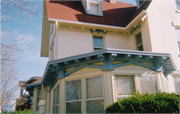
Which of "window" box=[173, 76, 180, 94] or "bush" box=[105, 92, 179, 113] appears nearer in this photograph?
"bush" box=[105, 92, 179, 113]

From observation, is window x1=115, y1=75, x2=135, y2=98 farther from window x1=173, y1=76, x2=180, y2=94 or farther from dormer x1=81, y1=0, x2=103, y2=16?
dormer x1=81, y1=0, x2=103, y2=16

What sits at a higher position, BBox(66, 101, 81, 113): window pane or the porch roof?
the porch roof

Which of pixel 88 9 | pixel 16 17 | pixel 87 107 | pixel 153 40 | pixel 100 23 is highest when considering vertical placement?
pixel 88 9

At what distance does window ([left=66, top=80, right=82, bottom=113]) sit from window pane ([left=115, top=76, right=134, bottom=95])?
1561mm

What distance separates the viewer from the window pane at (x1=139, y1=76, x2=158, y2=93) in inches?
302

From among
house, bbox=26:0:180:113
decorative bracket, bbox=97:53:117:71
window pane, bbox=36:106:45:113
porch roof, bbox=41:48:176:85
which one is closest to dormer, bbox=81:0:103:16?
house, bbox=26:0:180:113

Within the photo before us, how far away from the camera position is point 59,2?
38.7 feet

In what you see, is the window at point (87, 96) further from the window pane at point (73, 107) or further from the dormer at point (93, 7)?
the dormer at point (93, 7)

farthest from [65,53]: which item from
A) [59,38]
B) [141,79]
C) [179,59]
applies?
[179,59]

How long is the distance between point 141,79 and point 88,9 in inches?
218

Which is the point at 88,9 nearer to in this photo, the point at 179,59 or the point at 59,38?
the point at 59,38

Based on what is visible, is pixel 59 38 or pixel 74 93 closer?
pixel 74 93

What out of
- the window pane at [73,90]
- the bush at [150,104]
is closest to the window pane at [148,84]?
the window pane at [73,90]

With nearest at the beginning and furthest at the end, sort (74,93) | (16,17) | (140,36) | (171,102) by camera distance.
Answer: (171,102)
(16,17)
(74,93)
(140,36)
